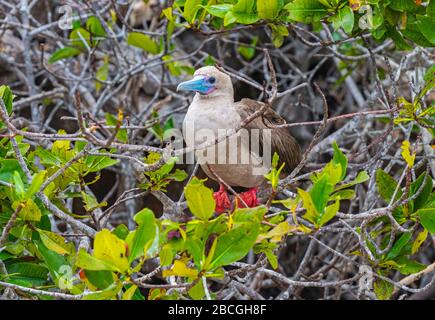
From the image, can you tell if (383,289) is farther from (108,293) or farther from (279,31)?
(108,293)

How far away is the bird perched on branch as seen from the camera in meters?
3.93

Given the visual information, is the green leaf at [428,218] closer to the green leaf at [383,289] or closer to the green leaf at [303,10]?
the green leaf at [383,289]

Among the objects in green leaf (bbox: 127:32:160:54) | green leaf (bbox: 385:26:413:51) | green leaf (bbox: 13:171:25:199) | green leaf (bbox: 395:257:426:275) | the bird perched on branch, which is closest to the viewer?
green leaf (bbox: 13:171:25:199)

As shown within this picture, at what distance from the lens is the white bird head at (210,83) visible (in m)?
4.04

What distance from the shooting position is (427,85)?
3541 millimetres

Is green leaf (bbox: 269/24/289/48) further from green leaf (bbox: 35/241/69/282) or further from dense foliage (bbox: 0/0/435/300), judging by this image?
green leaf (bbox: 35/241/69/282)

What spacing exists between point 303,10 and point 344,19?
0.63 ft

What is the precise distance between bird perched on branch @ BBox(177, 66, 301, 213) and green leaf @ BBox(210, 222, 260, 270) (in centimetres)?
123

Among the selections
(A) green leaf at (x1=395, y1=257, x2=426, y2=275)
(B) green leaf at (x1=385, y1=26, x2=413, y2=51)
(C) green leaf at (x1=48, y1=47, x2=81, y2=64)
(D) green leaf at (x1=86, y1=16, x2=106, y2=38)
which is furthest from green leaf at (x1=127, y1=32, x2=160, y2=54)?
(A) green leaf at (x1=395, y1=257, x2=426, y2=275)

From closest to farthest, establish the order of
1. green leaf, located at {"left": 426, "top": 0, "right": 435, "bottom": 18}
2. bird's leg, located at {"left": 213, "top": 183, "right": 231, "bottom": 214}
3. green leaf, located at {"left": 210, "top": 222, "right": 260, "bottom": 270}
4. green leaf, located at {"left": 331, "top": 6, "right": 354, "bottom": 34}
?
green leaf, located at {"left": 210, "top": 222, "right": 260, "bottom": 270} → green leaf, located at {"left": 331, "top": 6, "right": 354, "bottom": 34} → green leaf, located at {"left": 426, "top": 0, "right": 435, "bottom": 18} → bird's leg, located at {"left": 213, "top": 183, "right": 231, "bottom": 214}

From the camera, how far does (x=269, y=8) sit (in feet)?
11.6

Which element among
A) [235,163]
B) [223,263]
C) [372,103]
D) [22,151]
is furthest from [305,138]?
[223,263]

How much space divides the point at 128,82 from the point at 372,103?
186 centimetres

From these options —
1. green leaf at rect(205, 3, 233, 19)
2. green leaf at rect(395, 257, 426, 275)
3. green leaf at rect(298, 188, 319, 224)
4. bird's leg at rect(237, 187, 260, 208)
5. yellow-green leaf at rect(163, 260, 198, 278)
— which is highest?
green leaf at rect(205, 3, 233, 19)
